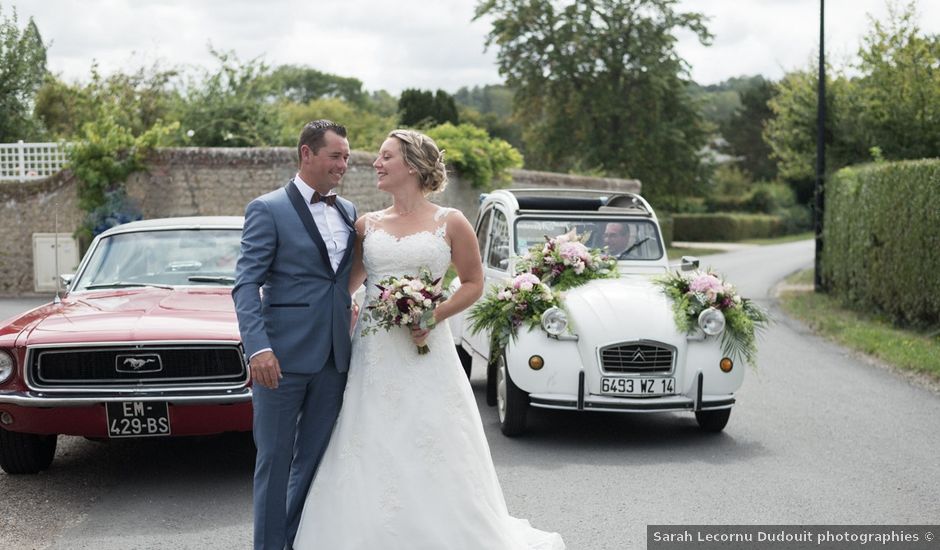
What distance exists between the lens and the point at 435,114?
43.7 m

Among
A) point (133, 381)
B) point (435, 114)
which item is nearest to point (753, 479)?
point (133, 381)

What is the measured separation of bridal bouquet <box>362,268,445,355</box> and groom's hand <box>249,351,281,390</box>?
1.82 ft

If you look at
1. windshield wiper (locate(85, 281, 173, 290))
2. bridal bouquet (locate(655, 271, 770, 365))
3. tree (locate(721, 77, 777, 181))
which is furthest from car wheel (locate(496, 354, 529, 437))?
tree (locate(721, 77, 777, 181))

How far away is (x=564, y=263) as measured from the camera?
888 cm

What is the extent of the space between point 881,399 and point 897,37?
1562 centimetres

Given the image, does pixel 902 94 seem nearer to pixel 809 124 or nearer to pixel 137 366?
pixel 809 124

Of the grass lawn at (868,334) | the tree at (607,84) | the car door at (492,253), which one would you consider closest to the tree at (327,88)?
the tree at (607,84)

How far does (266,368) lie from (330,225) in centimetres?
79

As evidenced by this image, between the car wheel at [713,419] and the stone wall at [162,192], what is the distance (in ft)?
50.7

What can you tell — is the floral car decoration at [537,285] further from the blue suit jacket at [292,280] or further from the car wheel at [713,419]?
the blue suit jacket at [292,280]

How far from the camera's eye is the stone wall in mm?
22578

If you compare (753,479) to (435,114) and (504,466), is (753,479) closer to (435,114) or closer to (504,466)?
(504,466)

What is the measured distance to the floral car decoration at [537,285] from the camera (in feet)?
27.1

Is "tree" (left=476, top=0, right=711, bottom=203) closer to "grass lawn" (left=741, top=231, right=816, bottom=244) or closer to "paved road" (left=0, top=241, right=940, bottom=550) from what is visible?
"grass lawn" (left=741, top=231, right=816, bottom=244)
